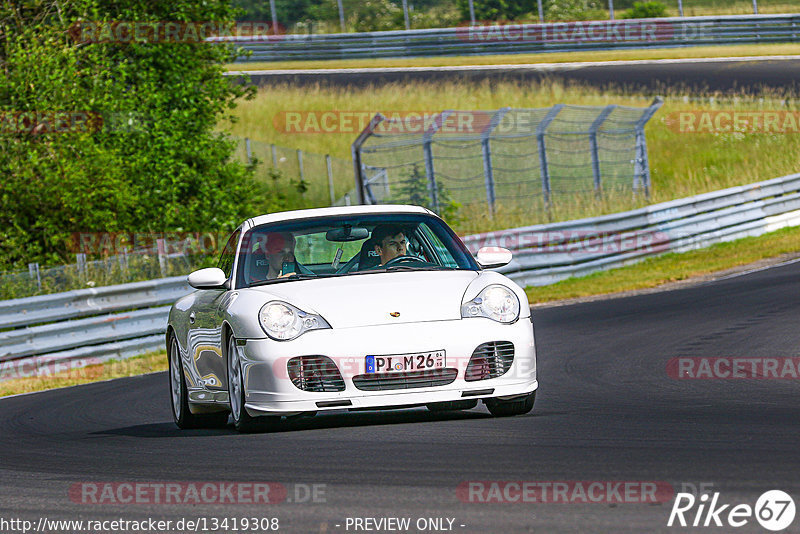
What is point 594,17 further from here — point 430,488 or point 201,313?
point 430,488

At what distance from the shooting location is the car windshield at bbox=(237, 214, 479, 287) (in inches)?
342

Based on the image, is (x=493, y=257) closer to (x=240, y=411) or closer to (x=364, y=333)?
(x=364, y=333)

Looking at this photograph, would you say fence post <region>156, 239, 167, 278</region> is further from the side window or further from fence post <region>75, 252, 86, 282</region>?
the side window

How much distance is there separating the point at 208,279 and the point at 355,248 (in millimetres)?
1036

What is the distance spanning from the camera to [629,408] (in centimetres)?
830

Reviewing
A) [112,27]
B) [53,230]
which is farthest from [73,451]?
[112,27]

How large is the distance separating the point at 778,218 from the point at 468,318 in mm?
18030

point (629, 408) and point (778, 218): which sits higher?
point (629, 408)

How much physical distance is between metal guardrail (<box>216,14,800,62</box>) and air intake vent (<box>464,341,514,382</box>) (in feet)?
111

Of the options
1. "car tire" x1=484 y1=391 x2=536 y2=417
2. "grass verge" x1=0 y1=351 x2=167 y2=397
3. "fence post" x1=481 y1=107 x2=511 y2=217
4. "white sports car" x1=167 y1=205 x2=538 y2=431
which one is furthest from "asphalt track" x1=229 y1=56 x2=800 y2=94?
"car tire" x1=484 y1=391 x2=536 y2=417

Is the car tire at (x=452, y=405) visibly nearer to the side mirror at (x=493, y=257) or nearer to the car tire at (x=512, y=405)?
the car tire at (x=512, y=405)

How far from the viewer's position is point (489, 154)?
2341cm

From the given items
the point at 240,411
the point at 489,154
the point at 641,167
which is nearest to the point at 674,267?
the point at 489,154

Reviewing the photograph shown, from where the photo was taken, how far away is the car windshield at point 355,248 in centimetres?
869
